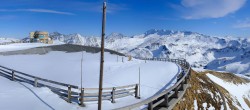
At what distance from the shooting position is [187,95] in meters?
25.6

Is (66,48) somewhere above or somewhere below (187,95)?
above

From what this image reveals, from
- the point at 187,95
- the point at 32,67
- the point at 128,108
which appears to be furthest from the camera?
the point at 32,67

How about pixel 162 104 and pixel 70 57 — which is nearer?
pixel 162 104

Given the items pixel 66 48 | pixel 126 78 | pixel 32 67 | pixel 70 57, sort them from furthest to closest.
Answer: pixel 66 48
pixel 70 57
pixel 32 67
pixel 126 78

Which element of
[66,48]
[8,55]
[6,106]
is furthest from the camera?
[66,48]

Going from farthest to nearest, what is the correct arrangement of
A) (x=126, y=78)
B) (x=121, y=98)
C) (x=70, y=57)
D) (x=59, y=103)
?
(x=70, y=57) → (x=126, y=78) → (x=121, y=98) → (x=59, y=103)

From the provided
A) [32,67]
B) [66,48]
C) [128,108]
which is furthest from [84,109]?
[66,48]

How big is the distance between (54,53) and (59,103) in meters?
54.6

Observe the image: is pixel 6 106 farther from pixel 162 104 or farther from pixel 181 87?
pixel 181 87

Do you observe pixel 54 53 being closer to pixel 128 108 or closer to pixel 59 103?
pixel 59 103

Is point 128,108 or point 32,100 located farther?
point 32,100

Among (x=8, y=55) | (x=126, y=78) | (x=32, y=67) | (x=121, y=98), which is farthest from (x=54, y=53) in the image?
(x=121, y=98)

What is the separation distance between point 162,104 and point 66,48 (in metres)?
63.9

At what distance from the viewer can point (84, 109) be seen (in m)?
19.3
